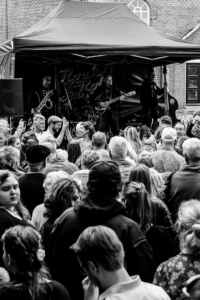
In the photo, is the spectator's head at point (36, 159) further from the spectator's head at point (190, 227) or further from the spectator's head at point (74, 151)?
the spectator's head at point (74, 151)

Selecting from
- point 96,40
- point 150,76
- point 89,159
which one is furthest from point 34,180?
point 150,76

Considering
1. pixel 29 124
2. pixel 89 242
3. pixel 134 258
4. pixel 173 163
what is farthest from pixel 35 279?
pixel 29 124

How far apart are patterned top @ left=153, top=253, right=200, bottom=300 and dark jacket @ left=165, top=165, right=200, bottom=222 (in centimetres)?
220

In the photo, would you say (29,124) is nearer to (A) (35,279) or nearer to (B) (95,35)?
(B) (95,35)

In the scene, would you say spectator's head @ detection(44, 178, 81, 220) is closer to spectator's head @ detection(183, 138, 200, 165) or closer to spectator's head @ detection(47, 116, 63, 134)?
spectator's head @ detection(183, 138, 200, 165)

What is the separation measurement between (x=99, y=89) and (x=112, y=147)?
35.2ft

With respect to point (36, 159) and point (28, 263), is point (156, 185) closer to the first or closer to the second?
point (36, 159)

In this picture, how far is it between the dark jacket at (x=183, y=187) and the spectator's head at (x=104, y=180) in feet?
6.54

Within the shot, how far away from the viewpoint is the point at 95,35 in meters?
15.2

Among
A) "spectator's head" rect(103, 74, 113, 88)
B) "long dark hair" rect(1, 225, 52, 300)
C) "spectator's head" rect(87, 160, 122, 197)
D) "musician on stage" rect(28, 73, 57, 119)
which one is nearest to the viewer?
"long dark hair" rect(1, 225, 52, 300)

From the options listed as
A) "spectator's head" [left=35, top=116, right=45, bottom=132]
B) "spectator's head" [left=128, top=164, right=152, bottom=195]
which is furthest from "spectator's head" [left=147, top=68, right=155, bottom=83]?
"spectator's head" [left=128, top=164, right=152, bottom=195]

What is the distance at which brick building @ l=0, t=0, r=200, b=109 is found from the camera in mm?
28094

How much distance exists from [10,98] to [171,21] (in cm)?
1898

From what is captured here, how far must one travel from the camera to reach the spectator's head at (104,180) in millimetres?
4363
